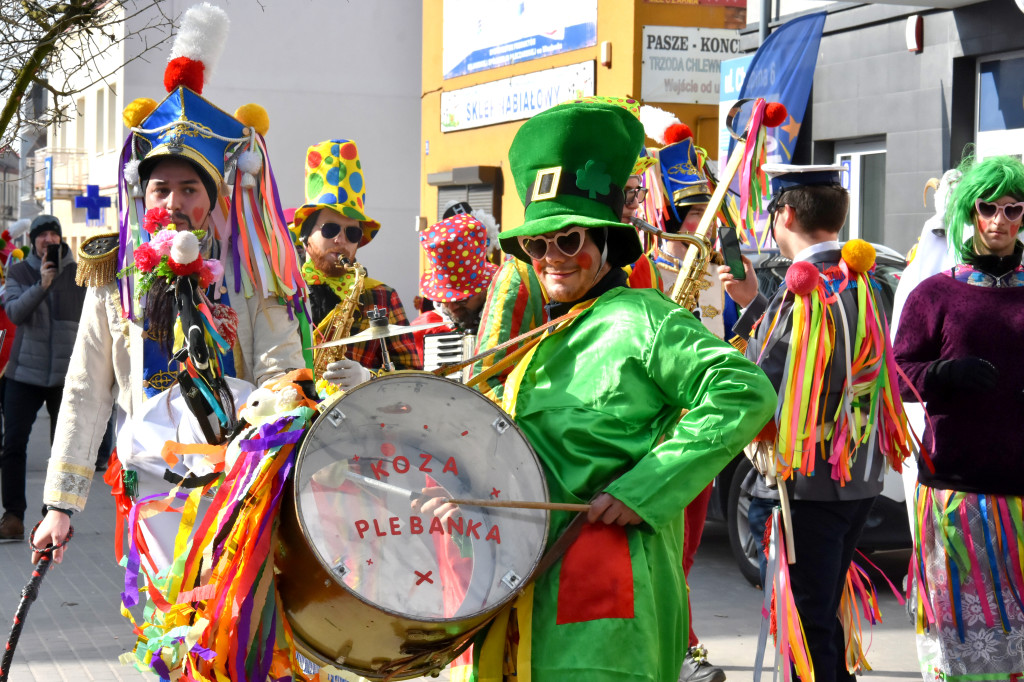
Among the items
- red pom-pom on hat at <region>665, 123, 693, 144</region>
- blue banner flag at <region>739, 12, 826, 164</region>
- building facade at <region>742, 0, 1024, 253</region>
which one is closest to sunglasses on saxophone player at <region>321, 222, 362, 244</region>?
red pom-pom on hat at <region>665, 123, 693, 144</region>

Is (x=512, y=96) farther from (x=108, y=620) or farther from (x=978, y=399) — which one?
(x=978, y=399)

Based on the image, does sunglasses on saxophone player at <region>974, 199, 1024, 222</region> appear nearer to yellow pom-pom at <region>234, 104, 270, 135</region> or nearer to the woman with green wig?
the woman with green wig

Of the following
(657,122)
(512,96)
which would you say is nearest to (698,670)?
(657,122)

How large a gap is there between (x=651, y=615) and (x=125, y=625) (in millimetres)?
4140

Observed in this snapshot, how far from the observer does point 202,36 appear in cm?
392

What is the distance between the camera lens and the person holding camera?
26.5 ft

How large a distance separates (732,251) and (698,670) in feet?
7.10

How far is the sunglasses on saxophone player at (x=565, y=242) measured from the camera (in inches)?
114

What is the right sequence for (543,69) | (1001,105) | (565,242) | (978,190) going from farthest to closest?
(543,69) → (1001,105) → (978,190) → (565,242)

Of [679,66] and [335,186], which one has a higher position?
[679,66]

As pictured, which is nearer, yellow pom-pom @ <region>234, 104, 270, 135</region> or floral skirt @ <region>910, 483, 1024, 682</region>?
yellow pom-pom @ <region>234, 104, 270, 135</region>

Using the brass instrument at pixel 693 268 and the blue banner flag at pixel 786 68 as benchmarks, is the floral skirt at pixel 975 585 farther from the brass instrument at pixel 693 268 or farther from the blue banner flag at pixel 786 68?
the blue banner flag at pixel 786 68

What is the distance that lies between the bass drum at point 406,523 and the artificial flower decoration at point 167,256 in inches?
41.0

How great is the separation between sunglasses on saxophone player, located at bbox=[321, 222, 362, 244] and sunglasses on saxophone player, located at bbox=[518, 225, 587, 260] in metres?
3.57
